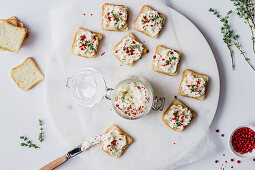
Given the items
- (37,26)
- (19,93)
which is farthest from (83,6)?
(19,93)

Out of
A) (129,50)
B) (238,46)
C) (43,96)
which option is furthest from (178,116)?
(43,96)

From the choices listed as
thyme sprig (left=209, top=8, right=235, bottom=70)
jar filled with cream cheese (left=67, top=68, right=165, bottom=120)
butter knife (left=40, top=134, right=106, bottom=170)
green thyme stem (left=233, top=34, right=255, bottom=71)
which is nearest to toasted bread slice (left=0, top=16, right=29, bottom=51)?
jar filled with cream cheese (left=67, top=68, right=165, bottom=120)

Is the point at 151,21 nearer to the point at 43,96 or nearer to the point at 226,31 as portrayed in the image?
the point at 226,31

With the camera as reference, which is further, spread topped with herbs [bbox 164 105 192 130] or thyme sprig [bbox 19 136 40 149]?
thyme sprig [bbox 19 136 40 149]

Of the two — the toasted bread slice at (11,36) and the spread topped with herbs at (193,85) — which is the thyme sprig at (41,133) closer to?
the toasted bread slice at (11,36)

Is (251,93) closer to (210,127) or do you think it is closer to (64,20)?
(210,127)

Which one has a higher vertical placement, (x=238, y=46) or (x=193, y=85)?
(x=238, y=46)

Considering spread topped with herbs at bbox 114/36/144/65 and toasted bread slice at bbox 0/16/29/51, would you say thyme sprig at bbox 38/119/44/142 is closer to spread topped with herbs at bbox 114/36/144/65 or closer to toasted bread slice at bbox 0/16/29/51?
toasted bread slice at bbox 0/16/29/51
